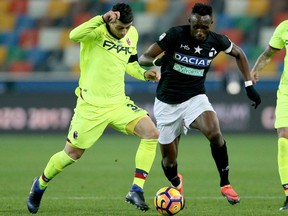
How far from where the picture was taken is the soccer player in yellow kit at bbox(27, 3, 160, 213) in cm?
899

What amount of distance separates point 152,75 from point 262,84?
13.5 metres

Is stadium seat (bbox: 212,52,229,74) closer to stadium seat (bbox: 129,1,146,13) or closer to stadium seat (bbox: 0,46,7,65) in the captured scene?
stadium seat (bbox: 129,1,146,13)

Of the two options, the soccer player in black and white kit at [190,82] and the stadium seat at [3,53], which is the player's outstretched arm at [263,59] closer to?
the soccer player in black and white kit at [190,82]

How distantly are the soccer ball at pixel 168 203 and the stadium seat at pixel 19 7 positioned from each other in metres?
17.7

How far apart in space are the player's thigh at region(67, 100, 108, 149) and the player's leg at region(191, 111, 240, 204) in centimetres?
107

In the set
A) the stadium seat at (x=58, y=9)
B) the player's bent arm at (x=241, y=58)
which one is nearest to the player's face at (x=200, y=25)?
the player's bent arm at (x=241, y=58)

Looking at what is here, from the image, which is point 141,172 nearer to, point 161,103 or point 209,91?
point 161,103

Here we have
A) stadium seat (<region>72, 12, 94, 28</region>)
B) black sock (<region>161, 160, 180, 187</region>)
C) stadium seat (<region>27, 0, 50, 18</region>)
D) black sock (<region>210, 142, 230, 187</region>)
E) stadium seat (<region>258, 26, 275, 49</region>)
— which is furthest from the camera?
stadium seat (<region>27, 0, 50, 18</region>)

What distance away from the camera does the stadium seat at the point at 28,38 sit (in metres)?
24.5

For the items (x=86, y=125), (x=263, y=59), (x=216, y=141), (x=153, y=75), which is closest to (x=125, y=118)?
(x=86, y=125)

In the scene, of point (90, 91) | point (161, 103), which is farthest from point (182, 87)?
point (90, 91)

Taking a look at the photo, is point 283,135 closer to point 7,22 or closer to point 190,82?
point 190,82

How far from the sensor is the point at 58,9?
83.0 feet

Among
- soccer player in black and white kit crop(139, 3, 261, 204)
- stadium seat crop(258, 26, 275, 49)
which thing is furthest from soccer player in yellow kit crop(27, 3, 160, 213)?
stadium seat crop(258, 26, 275, 49)
